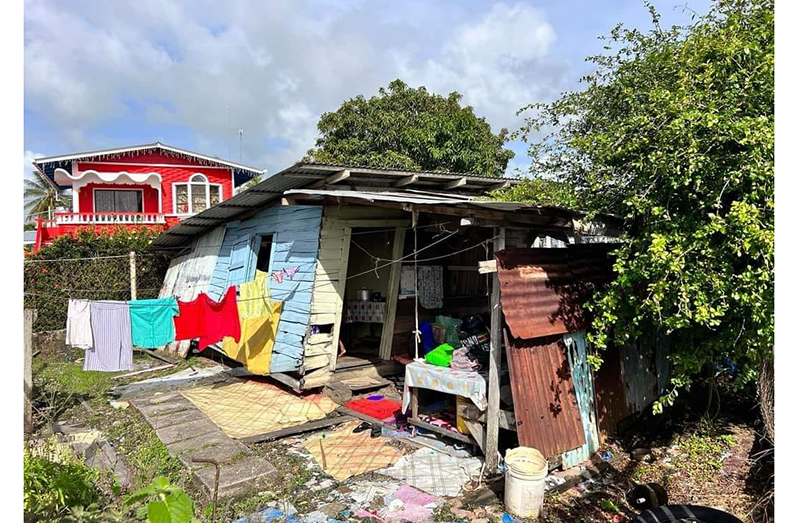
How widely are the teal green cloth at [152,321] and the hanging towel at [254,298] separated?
1279mm

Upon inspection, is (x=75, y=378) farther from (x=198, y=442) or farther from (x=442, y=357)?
(x=442, y=357)

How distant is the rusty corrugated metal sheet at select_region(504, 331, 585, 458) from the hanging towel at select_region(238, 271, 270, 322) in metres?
5.39

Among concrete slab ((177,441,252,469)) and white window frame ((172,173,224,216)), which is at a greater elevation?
white window frame ((172,173,224,216))

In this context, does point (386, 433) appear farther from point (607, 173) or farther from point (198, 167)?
point (198, 167)

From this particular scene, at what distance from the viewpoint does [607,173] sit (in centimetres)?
538

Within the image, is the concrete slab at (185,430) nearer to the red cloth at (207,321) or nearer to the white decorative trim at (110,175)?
the red cloth at (207,321)

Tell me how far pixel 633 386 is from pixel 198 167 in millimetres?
17672

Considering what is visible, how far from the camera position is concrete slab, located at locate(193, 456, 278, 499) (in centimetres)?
495

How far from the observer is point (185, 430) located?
675 centimetres

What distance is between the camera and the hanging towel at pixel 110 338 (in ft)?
25.7

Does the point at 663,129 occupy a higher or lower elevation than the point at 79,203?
lower

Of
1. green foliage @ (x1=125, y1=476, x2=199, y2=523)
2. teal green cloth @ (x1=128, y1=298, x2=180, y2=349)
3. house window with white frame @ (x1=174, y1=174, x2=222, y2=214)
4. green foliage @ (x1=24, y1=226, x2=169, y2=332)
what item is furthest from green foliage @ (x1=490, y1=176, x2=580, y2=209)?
house window with white frame @ (x1=174, y1=174, x2=222, y2=214)

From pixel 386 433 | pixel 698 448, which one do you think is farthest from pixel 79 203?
pixel 698 448

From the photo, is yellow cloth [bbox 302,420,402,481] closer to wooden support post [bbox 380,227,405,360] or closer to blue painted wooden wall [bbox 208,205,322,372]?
blue painted wooden wall [bbox 208,205,322,372]
